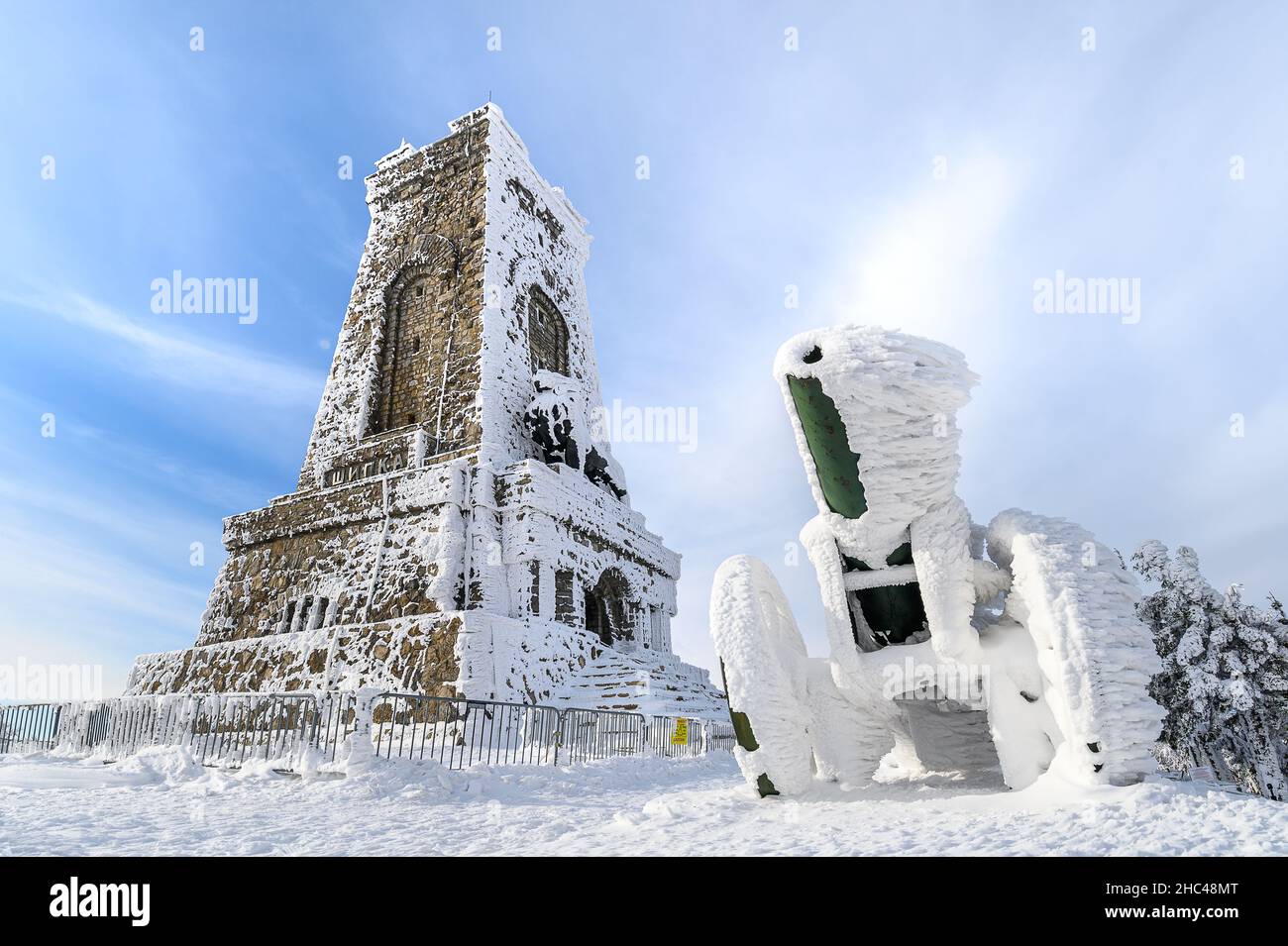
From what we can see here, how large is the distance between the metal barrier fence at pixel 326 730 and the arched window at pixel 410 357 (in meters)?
7.83

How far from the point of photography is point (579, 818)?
190 inches

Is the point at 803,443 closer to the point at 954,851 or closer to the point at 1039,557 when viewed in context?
the point at 1039,557

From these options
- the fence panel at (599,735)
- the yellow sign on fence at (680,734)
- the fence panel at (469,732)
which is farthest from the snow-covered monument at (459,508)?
the fence panel at (599,735)

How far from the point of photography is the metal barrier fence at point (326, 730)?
24.1 ft

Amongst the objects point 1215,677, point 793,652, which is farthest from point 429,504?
point 1215,677

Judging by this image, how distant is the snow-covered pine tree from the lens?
13.7 m

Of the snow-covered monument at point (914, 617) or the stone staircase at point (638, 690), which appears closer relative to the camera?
the snow-covered monument at point (914, 617)

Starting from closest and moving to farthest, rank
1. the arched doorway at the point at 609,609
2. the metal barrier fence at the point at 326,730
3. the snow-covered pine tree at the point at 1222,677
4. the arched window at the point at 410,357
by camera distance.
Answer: the metal barrier fence at the point at 326,730
the snow-covered pine tree at the point at 1222,677
the arched doorway at the point at 609,609
the arched window at the point at 410,357

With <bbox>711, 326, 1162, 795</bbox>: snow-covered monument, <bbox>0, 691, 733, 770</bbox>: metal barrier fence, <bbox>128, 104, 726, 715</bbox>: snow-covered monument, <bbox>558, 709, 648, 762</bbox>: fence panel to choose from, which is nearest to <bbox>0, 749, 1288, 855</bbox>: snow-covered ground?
<bbox>711, 326, 1162, 795</bbox>: snow-covered monument

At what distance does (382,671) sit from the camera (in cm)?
1178

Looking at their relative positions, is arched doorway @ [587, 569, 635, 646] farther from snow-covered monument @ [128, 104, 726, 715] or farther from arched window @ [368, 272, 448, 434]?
arched window @ [368, 272, 448, 434]

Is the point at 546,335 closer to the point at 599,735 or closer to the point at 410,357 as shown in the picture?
the point at 410,357

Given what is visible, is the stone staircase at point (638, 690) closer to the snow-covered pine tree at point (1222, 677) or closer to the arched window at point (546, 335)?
the arched window at point (546, 335)

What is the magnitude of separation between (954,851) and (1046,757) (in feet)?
5.64
